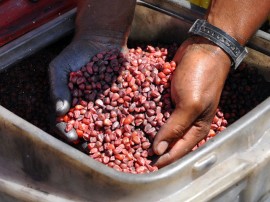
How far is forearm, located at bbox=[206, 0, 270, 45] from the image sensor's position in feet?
6.01

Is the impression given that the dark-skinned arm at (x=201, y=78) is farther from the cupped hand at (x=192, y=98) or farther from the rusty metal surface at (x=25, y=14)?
the rusty metal surface at (x=25, y=14)

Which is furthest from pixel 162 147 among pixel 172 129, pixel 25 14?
pixel 25 14

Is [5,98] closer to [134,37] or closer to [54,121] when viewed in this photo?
[54,121]

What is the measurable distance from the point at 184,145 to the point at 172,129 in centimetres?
7

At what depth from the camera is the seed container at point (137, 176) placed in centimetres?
134

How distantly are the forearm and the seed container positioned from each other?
422 mm

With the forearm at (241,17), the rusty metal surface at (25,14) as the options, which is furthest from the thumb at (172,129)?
the rusty metal surface at (25,14)

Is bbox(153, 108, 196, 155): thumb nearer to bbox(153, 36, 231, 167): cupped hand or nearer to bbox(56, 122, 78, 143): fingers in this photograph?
bbox(153, 36, 231, 167): cupped hand

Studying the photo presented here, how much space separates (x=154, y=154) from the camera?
5.72 feet

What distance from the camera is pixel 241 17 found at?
6.03ft

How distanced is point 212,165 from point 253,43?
2.22ft

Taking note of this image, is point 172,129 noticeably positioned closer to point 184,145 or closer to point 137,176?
point 184,145

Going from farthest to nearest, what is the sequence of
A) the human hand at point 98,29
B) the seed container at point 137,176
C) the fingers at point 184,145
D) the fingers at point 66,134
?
the human hand at point 98,29 → the fingers at point 66,134 → the fingers at point 184,145 → the seed container at point 137,176

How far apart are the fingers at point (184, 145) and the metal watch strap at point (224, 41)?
257 millimetres
